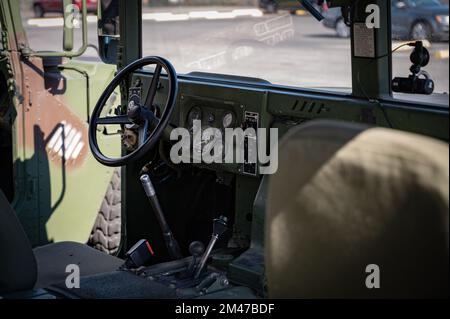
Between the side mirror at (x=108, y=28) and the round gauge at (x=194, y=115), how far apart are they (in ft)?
2.40

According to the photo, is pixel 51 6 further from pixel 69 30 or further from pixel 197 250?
pixel 197 250

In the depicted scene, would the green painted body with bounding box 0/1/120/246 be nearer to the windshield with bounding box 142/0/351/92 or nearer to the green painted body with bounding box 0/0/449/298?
the green painted body with bounding box 0/0/449/298

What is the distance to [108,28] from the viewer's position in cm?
412

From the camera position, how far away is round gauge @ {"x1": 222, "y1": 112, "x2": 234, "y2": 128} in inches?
134

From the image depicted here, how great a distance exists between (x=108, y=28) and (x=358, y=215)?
275 cm

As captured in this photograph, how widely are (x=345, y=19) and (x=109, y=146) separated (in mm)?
2548

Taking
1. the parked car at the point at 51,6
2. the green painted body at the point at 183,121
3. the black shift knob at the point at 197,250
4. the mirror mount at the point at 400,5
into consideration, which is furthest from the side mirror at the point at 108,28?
the mirror mount at the point at 400,5

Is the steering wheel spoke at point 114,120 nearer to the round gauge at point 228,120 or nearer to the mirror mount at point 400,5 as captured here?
the round gauge at point 228,120

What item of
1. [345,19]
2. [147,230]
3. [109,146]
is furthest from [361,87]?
[109,146]

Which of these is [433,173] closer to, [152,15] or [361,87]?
[361,87]

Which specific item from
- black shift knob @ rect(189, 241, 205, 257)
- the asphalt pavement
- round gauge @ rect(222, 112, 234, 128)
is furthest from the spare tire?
round gauge @ rect(222, 112, 234, 128)

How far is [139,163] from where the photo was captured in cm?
396

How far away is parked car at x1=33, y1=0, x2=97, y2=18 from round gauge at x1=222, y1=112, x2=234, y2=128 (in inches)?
63.4

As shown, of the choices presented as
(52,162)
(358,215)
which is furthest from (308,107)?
(52,162)
